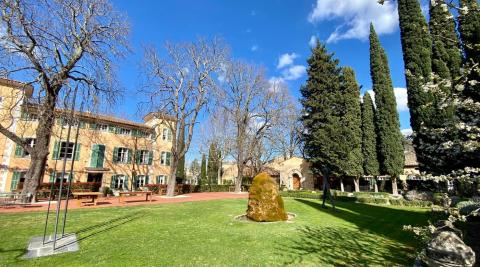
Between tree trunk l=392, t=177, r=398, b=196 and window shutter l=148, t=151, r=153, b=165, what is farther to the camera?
window shutter l=148, t=151, r=153, b=165

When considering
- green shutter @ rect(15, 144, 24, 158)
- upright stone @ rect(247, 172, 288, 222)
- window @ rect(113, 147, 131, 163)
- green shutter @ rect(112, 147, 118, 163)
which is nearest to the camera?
upright stone @ rect(247, 172, 288, 222)

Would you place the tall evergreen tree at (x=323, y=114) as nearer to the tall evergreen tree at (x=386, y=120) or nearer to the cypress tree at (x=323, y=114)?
the cypress tree at (x=323, y=114)

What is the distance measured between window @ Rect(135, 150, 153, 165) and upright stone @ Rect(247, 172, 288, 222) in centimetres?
2426

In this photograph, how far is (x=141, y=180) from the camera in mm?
31672

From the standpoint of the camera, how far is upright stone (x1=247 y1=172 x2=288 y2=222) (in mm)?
10266

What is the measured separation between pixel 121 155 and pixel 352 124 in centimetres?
2742

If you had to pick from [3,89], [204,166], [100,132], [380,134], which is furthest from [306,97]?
[3,89]

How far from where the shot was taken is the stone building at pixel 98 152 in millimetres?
23000

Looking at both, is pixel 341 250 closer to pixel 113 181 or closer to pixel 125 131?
pixel 113 181

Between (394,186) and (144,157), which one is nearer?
(394,186)

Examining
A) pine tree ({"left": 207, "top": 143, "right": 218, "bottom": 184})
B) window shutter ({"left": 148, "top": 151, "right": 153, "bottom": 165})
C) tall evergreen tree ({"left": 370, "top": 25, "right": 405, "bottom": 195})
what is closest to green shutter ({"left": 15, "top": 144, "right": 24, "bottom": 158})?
window shutter ({"left": 148, "top": 151, "right": 153, "bottom": 165})

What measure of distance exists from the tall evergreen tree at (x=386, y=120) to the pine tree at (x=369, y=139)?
71cm

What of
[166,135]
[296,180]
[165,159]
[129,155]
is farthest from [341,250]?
[296,180]

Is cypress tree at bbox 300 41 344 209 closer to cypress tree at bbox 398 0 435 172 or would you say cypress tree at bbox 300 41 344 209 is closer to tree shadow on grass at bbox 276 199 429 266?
cypress tree at bbox 398 0 435 172
